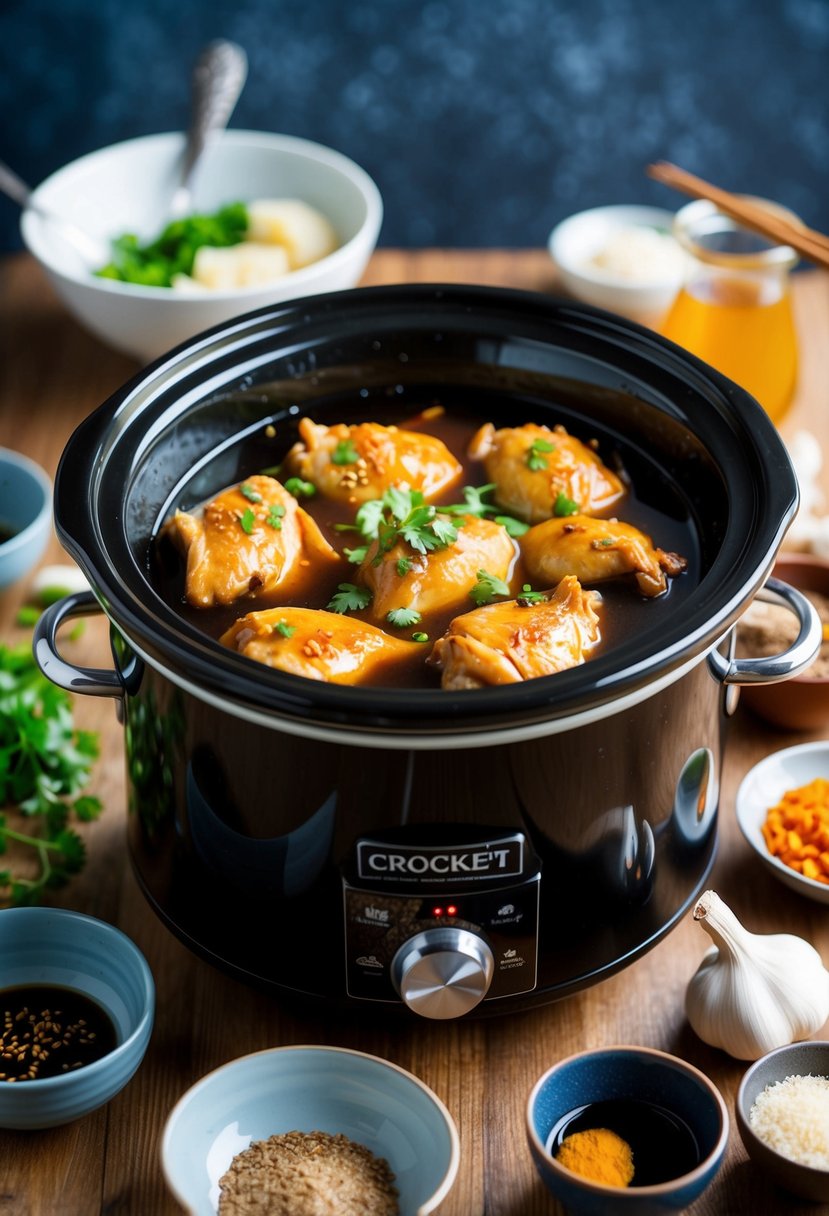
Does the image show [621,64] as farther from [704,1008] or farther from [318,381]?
[704,1008]

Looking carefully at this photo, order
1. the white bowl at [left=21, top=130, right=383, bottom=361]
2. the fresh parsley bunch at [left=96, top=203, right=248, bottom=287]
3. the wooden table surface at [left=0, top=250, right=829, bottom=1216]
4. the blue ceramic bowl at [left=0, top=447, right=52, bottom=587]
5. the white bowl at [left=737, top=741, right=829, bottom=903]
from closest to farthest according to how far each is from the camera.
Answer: the wooden table surface at [left=0, top=250, right=829, bottom=1216] → the white bowl at [left=737, top=741, right=829, bottom=903] → the blue ceramic bowl at [left=0, top=447, right=52, bottom=587] → the white bowl at [left=21, top=130, right=383, bottom=361] → the fresh parsley bunch at [left=96, top=203, right=248, bottom=287]

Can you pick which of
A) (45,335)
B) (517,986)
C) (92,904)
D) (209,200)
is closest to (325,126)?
(209,200)

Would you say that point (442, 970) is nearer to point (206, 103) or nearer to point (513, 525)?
point (513, 525)

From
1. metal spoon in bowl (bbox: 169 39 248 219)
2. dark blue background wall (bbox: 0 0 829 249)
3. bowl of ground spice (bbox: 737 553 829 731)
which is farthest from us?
dark blue background wall (bbox: 0 0 829 249)

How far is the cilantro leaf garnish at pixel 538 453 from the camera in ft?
7.48

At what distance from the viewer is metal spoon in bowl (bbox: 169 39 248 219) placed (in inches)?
145

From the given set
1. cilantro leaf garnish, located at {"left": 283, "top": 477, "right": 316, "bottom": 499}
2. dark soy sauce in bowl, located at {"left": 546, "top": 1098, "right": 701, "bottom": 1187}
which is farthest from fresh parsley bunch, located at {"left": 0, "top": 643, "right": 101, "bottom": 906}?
dark soy sauce in bowl, located at {"left": 546, "top": 1098, "right": 701, "bottom": 1187}

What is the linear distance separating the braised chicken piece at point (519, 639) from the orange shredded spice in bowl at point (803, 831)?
579 millimetres

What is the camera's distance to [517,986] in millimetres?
1915

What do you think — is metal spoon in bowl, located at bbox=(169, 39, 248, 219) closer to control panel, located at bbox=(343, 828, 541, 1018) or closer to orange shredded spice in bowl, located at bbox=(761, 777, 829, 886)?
orange shredded spice in bowl, located at bbox=(761, 777, 829, 886)

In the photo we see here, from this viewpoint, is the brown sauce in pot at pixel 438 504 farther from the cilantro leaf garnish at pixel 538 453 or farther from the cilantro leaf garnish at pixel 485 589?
the cilantro leaf garnish at pixel 538 453

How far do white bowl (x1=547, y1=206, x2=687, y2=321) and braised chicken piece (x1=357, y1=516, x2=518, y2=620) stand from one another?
163cm

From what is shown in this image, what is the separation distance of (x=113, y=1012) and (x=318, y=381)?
1.14 m

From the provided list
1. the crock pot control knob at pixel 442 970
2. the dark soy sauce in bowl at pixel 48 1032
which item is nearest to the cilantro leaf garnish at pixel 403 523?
the crock pot control knob at pixel 442 970
